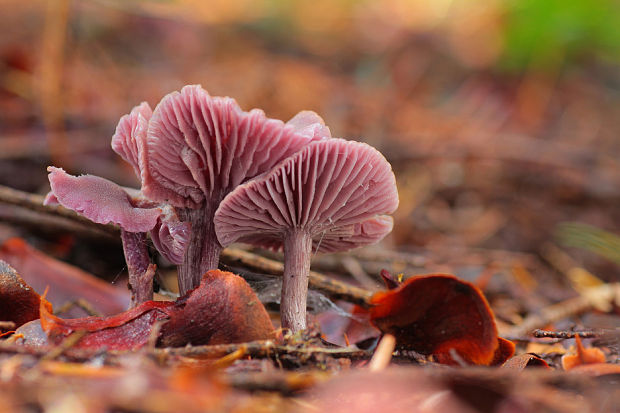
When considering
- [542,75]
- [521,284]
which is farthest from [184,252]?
[542,75]

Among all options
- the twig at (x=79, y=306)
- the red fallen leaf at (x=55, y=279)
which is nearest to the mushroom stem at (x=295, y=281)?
the twig at (x=79, y=306)

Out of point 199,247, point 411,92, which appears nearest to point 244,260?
point 199,247

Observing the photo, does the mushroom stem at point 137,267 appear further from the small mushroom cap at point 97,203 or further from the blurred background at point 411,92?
the blurred background at point 411,92

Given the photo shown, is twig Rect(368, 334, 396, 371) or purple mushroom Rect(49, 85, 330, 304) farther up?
purple mushroom Rect(49, 85, 330, 304)

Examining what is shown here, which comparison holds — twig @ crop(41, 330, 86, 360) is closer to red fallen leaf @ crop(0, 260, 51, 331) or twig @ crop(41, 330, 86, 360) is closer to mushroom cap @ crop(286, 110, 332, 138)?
red fallen leaf @ crop(0, 260, 51, 331)

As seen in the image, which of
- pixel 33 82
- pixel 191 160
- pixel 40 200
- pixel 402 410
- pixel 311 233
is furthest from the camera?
pixel 33 82

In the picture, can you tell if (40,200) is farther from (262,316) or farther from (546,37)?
(546,37)

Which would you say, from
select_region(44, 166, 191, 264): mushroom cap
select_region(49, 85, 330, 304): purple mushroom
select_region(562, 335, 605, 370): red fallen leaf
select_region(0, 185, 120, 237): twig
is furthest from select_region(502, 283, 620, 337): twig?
select_region(0, 185, 120, 237): twig
